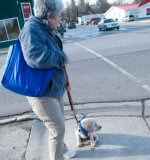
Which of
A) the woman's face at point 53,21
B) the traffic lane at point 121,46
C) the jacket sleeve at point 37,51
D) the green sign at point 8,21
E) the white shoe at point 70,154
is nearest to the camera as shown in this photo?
the jacket sleeve at point 37,51

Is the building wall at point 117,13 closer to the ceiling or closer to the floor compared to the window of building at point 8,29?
closer to the floor

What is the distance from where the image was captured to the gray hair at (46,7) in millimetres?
3549

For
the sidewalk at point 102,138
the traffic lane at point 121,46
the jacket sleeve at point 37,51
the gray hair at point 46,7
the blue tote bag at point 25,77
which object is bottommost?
the traffic lane at point 121,46

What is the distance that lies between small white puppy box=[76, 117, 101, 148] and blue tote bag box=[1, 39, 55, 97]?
3.54 feet

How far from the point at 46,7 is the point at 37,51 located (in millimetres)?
421

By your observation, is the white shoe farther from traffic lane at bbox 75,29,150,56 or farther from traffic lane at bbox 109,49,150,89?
traffic lane at bbox 75,29,150,56

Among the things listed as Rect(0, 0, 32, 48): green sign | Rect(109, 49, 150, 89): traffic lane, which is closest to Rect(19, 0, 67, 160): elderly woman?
Rect(109, 49, 150, 89): traffic lane

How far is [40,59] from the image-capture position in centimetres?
349

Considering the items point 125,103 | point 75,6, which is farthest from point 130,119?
point 75,6

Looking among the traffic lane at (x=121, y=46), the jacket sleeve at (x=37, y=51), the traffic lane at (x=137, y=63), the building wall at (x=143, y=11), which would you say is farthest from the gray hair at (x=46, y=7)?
the building wall at (x=143, y=11)

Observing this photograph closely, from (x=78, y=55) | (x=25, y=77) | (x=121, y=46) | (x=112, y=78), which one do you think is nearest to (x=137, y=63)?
(x=112, y=78)

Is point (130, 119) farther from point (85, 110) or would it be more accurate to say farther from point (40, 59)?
point (40, 59)

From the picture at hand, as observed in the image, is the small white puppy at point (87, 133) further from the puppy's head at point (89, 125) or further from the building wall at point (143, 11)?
the building wall at point (143, 11)

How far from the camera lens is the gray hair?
11.6 feet
